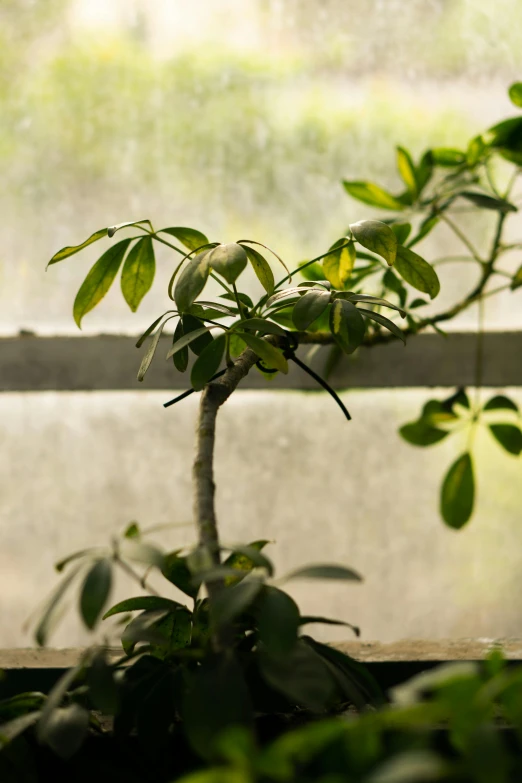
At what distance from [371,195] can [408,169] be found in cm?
6

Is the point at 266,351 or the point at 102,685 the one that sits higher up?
the point at 266,351

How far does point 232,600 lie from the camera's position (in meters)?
0.32

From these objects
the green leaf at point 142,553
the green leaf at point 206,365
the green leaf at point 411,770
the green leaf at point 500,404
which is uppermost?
the green leaf at point 206,365

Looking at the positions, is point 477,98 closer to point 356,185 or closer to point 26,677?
point 356,185

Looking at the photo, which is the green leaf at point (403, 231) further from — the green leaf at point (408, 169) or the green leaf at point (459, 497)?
the green leaf at point (459, 497)

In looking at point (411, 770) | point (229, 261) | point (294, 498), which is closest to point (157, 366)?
point (294, 498)

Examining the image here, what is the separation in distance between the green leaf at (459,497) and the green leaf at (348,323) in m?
0.52

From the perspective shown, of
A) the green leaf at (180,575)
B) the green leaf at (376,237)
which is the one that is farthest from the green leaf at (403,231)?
the green leaf at (180,575)

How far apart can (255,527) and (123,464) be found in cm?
25

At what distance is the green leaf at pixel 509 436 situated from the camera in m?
0.91

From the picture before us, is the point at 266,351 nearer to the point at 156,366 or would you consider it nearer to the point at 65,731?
the point at 65,731

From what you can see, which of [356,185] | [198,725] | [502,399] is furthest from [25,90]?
[198,725]

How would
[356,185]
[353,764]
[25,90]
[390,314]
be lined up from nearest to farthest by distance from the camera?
[353,764] < [356,185] < [390,314] < [25,90]

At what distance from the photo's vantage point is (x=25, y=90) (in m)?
1.18
